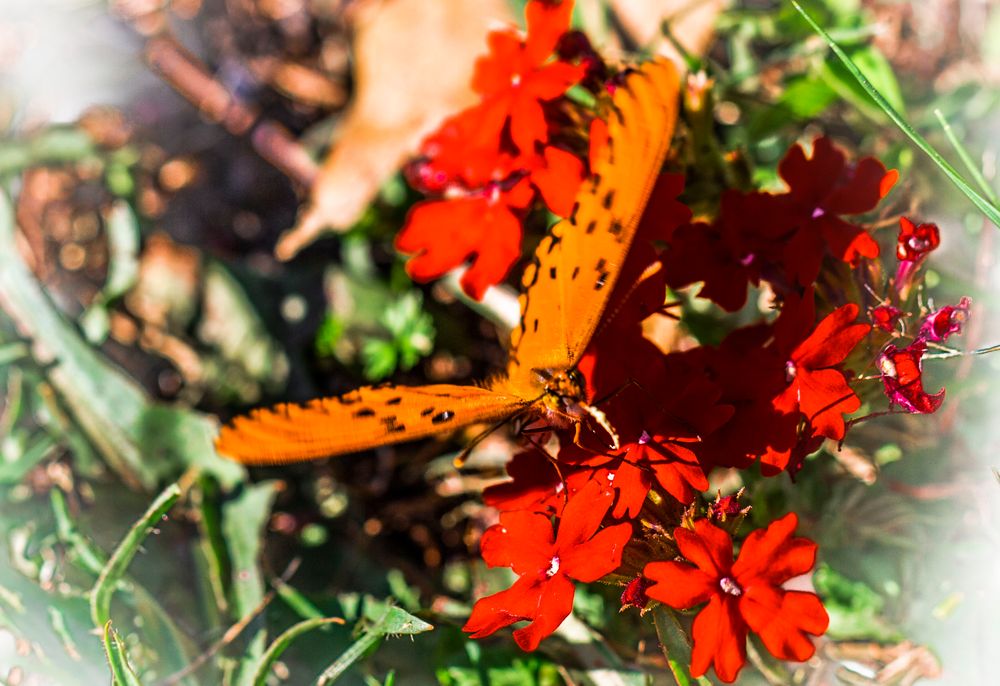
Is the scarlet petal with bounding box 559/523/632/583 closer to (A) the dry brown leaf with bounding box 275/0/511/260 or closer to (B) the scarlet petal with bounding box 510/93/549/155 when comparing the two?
(B) the scarlet petal with bounding box 510/93/549/155

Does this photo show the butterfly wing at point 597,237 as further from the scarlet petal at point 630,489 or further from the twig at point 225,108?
the twig at point 225,108

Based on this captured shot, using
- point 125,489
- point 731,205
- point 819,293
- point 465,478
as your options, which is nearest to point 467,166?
point 731,205

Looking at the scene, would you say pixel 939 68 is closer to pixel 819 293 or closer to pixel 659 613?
pixel 819 293

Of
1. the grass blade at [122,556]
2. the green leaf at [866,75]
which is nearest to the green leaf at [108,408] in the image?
the grass blade at [122,556]

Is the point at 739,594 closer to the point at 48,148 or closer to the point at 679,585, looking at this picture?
the point at 679,585

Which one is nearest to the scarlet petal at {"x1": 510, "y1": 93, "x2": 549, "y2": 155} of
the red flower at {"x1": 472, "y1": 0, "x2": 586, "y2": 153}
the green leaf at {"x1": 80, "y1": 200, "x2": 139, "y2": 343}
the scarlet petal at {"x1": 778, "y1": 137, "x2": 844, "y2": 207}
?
the red flower at {"x1": 472, "y1": 0, "x2": 586, "y2": 153}

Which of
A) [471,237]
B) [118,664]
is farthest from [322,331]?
[118,664]
